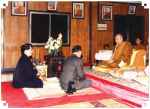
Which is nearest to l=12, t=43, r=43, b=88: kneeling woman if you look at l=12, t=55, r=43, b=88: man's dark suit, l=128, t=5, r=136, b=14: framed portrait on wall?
l=12, t=55, r=43, b=88: man's dark suit

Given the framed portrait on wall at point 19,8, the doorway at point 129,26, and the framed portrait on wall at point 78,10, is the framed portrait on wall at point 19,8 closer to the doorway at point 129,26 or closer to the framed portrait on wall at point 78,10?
the framed portrait on wall at point 78,10

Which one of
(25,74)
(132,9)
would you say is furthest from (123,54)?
(132,9)

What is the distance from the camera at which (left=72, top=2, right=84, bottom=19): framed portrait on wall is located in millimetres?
8281

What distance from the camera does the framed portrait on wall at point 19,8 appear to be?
296 inches

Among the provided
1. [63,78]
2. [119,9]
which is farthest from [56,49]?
[119,9]

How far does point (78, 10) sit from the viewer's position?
328 inches

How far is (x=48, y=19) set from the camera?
26.1ft

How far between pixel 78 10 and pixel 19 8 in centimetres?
186

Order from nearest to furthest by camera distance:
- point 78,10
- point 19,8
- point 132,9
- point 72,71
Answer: point 72,71 → point 19,8 → point 78,10 → point 132,9

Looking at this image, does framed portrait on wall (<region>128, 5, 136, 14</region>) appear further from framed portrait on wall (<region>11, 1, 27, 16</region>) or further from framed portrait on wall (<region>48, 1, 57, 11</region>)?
framed portrait on wall (<region>11, 1, 27, 16</region>)

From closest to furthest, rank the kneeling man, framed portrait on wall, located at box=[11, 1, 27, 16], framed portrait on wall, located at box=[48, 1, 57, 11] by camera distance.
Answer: the kneeling man
framed portrait on wall, located at box=[11, 1, 27, 16]
framed portrait on wall, located at box=[48, 1, 57, 11]

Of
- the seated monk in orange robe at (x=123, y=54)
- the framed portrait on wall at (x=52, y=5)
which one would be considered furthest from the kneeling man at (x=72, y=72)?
the framed portrait on wall at (x=52, y=5)

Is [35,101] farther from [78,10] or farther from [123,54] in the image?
[78,10]

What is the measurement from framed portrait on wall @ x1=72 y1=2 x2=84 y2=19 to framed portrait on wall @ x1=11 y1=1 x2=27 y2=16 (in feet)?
5.08
